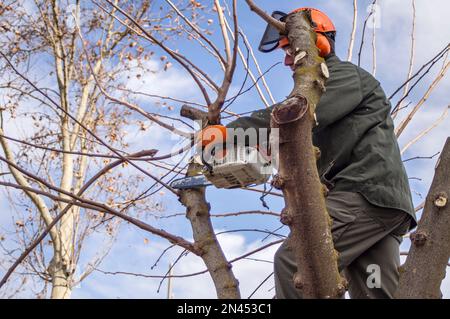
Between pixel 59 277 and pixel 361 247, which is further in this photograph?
pixel 59 277

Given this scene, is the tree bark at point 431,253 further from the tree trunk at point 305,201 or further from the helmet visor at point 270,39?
the helmet visor at point 270,39

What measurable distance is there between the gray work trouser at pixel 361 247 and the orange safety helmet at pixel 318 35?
30.0 inches

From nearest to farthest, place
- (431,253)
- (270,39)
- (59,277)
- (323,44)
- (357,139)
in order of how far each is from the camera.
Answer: (431,253), (357,139), (323,44), (270,39), (59,277)

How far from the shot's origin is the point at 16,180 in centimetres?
842

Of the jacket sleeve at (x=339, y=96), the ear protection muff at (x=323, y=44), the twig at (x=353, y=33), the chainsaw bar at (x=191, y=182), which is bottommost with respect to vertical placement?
the chainsaw bar at (x=191, y=182)

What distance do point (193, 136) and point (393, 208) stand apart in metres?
0.99

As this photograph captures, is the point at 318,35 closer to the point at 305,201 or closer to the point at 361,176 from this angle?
the point at 361,176

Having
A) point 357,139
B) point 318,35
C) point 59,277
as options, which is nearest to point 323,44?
point 318,35

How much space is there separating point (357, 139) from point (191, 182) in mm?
785

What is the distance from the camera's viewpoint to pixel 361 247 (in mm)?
2484

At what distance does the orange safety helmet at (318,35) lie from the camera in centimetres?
285

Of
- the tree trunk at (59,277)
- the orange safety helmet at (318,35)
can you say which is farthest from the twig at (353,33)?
the tree trunk at (59,277)

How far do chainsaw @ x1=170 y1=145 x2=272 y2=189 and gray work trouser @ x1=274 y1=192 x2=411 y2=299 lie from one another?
15.1 inches
